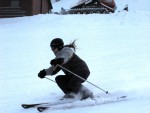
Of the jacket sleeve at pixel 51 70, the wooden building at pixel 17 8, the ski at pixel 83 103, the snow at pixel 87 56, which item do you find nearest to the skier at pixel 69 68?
the jacket sleeve at pixel 51 70

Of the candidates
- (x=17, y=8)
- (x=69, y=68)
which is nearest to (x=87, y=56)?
(x=69, y=68)

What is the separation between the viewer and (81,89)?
7031 mm

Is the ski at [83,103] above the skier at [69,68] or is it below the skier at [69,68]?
below

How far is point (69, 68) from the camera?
690cm

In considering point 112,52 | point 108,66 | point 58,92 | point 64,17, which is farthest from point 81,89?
point 64,17

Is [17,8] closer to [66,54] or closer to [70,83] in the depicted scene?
[70,83]

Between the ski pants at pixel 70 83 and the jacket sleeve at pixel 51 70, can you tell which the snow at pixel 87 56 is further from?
the jacket sleeve at pixel 51 70

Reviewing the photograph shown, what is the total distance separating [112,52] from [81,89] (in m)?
7.19

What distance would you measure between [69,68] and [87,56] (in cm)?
636

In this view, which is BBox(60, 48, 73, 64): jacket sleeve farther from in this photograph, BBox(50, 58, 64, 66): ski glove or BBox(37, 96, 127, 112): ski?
BBox(37, 96, 127, 112): ski

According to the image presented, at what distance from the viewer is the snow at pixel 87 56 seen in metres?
7.58

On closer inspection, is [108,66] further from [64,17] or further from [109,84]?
[64,17]

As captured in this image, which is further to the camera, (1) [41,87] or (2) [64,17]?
(2) [64,17]

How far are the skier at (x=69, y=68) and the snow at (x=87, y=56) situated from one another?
47 cm
